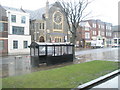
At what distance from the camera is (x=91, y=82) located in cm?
794

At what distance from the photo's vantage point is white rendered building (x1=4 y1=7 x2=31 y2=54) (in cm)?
3186

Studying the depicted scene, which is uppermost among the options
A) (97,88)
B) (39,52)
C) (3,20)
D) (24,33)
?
(3,20)

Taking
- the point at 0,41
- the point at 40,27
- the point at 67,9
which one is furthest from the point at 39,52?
the point at 40,27

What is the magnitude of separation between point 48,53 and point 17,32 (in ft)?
69.7

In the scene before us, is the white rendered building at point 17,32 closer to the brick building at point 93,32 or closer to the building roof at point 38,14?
the building roof at point 38,14

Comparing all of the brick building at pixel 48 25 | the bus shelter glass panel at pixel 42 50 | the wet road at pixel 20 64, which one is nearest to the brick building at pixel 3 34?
the wet road at pixel 20 64

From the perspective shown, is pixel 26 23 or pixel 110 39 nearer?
pixel 26 23

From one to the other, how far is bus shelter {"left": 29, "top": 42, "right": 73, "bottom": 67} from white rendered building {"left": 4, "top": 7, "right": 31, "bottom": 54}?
18.7 m

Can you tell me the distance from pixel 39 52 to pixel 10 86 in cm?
690

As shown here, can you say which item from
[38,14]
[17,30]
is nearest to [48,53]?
[17,30]

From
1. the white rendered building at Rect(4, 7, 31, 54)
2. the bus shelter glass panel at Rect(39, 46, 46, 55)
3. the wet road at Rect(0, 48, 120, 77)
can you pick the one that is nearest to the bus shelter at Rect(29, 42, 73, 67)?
the bus shelter glass panel at Rect(39, 46, 46, 55)

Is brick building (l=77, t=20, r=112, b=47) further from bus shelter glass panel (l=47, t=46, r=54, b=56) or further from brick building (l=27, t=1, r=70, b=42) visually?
bus shelter glass panel (l=47, t=46, r=54, b=56)

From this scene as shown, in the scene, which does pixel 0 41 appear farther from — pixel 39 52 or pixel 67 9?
pixel 39 52

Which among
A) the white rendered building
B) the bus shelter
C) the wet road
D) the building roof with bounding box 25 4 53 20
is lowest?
the wet road
